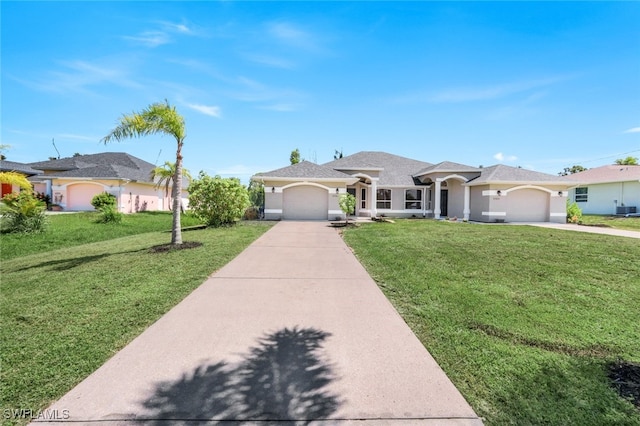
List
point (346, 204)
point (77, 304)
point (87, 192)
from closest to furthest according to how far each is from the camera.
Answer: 1. point (77, 304)
2. point (346, 204)
3. point (87, 192)

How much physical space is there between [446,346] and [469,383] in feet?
2.44

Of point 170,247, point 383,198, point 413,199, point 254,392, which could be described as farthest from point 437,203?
point 254,392

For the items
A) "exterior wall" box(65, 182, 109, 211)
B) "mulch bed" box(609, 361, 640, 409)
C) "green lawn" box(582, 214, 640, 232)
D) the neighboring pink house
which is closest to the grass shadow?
"mulch bed" box(609, 361, 640, 409)

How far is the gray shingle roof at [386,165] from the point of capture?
80.3ft

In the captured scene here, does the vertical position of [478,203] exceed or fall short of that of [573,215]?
it exceeds it

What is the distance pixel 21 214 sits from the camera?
13703mm

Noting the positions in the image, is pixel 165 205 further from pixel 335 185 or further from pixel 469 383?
pixel 469 383

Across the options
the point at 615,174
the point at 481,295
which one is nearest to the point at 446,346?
the point at 481,295

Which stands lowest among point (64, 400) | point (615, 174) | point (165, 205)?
point (64, 400)

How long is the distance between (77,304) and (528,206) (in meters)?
24.6

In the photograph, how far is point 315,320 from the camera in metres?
4.54

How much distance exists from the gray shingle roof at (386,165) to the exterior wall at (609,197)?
47.1ft

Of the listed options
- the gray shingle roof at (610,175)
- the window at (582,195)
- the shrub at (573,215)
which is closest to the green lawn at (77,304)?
the shrub at (573,215)

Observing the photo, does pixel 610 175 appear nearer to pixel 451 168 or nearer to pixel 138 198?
pixel 451 168
